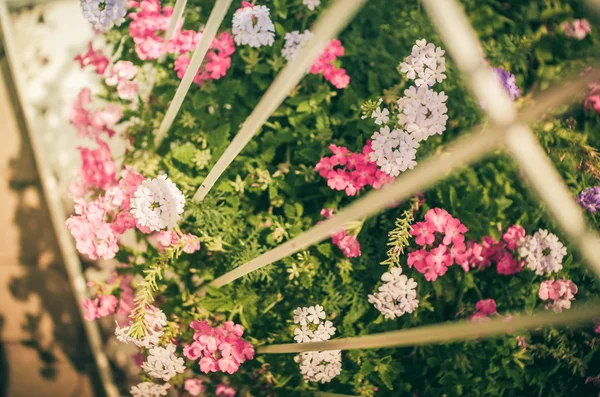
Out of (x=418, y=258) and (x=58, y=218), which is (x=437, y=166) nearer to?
(x=418, y=258)

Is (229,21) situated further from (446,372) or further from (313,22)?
(446,372)

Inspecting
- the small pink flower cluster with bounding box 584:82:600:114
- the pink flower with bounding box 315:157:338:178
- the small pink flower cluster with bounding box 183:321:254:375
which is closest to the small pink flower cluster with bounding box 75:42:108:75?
the pink flower with bounding box 315:157:338:178

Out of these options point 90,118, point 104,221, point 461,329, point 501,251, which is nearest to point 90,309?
point 104,221

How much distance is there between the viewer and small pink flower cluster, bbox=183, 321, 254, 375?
4.27 feet

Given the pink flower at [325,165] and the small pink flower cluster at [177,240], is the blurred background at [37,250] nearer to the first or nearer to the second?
the small pink flower cluster at [177,240]

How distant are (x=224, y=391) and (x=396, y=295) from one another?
808 mm

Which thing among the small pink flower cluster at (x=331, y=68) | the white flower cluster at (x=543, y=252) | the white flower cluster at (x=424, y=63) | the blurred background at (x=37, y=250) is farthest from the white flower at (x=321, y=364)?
the blurred background at (x=37, y=250)

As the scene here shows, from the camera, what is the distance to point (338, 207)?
5.36 feet

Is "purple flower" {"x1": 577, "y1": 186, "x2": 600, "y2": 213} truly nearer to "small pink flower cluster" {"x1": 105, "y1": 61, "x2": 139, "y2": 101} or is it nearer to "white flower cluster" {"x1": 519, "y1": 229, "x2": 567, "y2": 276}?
"white flower cluster" {"x1": 519, "y1": 229, "x2": 567, "y2": 276}

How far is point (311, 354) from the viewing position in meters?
1.29

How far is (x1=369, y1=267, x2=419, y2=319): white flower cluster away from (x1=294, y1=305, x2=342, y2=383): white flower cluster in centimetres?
19

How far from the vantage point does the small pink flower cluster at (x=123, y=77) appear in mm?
1569

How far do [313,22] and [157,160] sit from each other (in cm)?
92

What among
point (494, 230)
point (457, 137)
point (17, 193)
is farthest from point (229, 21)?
point (17, 193)
